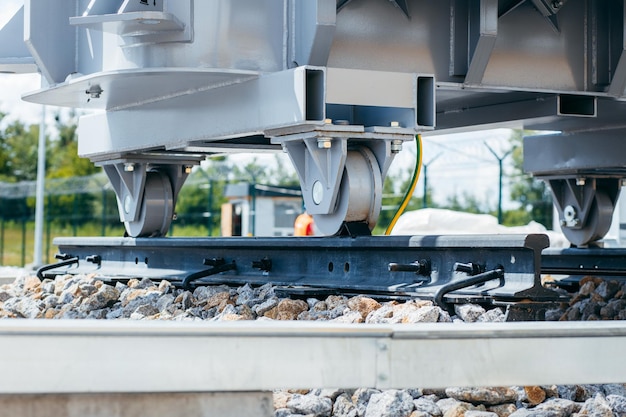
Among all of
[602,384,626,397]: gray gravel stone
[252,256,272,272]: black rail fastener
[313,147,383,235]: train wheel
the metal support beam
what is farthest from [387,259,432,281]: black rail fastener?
[602,384,626,397]: gray gravel stone

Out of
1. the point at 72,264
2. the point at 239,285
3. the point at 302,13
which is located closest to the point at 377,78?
the point at 302,13

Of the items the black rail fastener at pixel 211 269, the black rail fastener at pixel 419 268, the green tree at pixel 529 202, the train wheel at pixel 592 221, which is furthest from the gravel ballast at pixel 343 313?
the green tree at pixel 529 202

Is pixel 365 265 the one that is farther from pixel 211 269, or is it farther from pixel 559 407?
pixel 559 407

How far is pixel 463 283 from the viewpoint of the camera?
5781 millimetres

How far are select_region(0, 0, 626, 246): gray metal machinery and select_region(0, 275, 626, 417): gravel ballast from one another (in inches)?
40.5

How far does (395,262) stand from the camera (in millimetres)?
6734

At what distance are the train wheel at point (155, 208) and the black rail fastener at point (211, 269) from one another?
1.92 meters

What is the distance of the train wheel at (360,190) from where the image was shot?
22.8ft

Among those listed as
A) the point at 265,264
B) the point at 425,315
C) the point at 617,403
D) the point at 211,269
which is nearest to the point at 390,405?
the point at 617,403

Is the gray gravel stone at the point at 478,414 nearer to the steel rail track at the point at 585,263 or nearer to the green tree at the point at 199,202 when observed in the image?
the steel rail track at the point at 585,263

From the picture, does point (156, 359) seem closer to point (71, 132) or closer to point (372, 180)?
point (372, 180)

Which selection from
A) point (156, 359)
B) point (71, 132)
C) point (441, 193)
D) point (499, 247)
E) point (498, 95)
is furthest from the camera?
point (71, 132)

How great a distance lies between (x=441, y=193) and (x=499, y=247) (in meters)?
32.4

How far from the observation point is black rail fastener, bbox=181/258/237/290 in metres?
8.09
